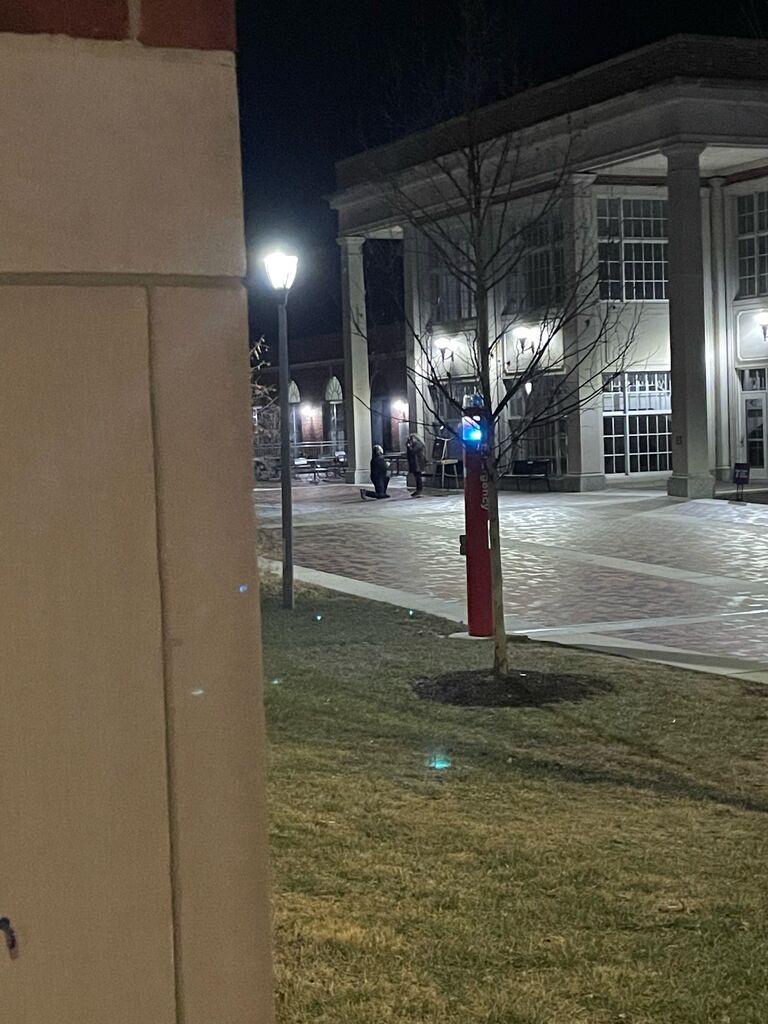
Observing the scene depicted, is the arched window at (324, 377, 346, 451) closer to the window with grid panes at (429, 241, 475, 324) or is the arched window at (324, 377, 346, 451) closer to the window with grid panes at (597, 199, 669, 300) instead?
the window with grid panes at (429, 241, 475, 324)

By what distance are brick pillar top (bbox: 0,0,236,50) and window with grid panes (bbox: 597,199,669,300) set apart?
102 feet

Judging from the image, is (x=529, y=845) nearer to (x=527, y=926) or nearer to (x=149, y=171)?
(x=527, y=926)

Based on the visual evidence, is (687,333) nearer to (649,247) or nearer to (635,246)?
(635,246)

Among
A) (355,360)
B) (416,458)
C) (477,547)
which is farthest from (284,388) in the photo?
(355,360)

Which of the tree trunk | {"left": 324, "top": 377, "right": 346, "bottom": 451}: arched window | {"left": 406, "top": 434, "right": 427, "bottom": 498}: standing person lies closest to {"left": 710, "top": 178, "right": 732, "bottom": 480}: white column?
{"left": 406, "top": 434, "right": 427, "bottom": 498}: standing person

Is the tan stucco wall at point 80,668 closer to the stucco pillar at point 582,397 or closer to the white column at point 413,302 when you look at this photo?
the stucco pillar at point 582,397

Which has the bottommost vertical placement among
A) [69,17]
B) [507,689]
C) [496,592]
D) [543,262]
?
[507,689]

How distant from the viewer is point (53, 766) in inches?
103

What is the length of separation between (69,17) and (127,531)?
3.28 feet

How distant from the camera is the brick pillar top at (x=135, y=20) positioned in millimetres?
2662

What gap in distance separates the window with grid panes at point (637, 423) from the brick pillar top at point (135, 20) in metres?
31.5

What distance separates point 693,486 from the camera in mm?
28172

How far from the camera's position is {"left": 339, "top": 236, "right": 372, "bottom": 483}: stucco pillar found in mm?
38562

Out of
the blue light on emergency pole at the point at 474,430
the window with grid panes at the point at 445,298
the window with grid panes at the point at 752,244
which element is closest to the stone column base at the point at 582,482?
the window with grid panes at the point at 752,244
